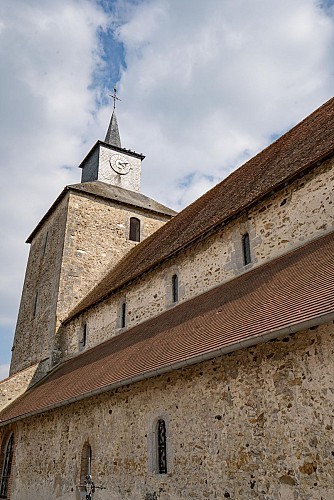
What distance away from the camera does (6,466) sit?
11.1 meters

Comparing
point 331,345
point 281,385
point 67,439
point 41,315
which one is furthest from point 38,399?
point 331,345

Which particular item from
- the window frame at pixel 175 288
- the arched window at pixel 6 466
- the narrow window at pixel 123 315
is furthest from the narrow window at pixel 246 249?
the arched window at pixel 6 466

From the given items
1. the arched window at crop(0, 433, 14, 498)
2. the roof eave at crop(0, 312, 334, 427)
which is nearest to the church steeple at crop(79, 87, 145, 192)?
the arched window at crop(0, 433, 14, 498)

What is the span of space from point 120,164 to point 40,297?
7.68m

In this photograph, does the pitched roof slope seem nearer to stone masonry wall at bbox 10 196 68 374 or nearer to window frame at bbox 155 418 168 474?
stone masonry wall at bbox 10 196 68 374

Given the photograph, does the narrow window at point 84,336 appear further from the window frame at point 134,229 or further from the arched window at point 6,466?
the window frame at point 134,229

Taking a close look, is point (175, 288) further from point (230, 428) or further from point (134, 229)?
point (134, 229)

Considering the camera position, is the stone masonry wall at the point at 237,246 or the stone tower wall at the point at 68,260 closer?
the stone masonry wall at the point at 237,246

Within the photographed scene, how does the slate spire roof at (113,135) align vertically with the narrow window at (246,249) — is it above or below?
above

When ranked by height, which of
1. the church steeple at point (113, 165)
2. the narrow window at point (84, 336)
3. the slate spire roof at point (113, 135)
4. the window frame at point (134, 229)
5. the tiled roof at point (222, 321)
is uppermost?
the slate spire roof at point (113, 135)

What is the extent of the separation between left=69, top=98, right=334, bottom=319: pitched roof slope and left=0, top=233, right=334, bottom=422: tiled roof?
141 centimetres

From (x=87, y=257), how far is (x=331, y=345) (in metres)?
11.6

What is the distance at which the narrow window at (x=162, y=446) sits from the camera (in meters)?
6.09

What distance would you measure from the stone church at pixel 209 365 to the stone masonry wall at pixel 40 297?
52cm
